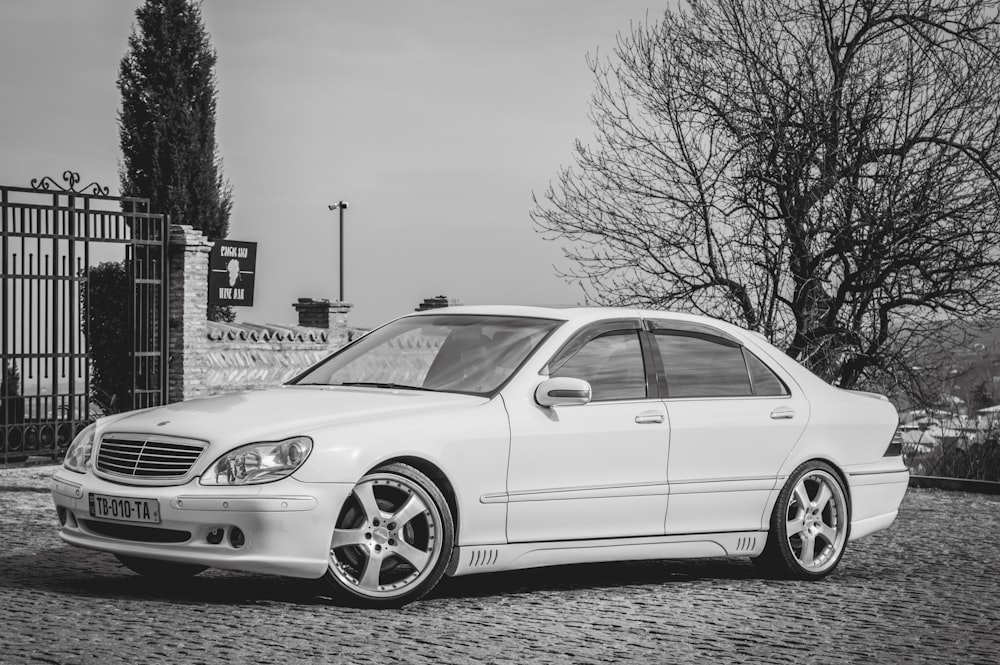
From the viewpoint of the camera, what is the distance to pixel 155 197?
44.0 meters

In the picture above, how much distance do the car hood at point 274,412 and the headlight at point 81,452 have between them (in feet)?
0.31

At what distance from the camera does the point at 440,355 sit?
7.95 m

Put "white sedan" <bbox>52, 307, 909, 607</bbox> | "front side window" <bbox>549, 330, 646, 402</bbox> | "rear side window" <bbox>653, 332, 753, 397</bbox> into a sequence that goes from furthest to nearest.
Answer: "rear side window" <bbox>653, 332, 753, 397</bbox>
"front side window" <bbox>549, 330, 646, 402</bbox>
"white sedan" <bbox>52, 307, 909, 607</bbox>

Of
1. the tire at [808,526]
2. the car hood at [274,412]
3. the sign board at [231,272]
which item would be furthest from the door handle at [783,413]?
the sign board at [231,272]

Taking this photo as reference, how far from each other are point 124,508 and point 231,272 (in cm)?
3291

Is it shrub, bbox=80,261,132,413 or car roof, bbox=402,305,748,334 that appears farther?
shrub, bbox=80,261,132,413

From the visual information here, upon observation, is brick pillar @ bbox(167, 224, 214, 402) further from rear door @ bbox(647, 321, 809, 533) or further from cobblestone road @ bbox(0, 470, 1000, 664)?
rear door @ bbox(647, 321, 809, 533)

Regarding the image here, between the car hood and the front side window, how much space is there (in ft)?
2.41

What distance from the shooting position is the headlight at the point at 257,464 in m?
6.46

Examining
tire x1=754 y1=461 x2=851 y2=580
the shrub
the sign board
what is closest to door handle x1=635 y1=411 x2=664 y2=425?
tire x1=754 y1=461 x2=851 y2=580

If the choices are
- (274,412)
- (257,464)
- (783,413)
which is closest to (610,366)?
(783,413)

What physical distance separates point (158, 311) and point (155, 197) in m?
23.8

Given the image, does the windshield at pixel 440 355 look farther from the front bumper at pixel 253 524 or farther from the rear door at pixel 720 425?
the front bumper at pixel 253 524

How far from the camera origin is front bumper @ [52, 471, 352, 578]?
6.38 meters
